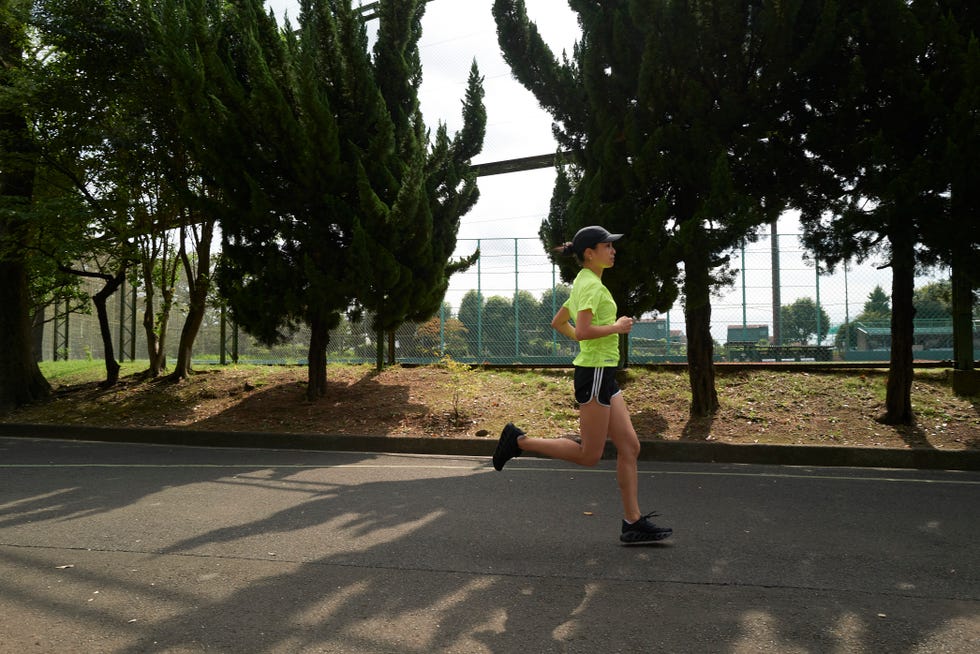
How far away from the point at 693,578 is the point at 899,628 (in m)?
0.94

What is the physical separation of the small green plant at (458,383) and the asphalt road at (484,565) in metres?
3.18

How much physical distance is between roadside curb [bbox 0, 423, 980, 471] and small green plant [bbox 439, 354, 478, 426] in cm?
96

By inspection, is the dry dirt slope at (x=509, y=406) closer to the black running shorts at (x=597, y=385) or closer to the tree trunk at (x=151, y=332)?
the tree trunk at (x=151, y=332)

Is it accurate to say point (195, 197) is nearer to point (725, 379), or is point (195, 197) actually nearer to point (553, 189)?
point (553, 189)

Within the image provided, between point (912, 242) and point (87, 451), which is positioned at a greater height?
point (912, 242)

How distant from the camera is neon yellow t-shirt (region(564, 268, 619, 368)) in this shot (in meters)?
4.13

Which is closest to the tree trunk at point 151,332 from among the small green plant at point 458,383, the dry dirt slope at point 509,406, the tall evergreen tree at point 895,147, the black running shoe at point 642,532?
the dry dirt slope at point 509,406

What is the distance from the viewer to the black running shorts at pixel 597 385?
4.14 m

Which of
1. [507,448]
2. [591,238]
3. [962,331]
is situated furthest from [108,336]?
[962,331]

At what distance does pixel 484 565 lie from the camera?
382 cm

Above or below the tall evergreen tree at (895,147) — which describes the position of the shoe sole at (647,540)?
below

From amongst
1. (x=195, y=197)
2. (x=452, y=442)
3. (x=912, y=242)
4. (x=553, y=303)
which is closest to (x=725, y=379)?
(x=912, y=242)

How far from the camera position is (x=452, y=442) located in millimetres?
8773

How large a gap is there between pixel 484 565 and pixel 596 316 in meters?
1.53
